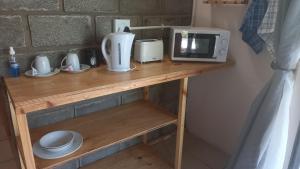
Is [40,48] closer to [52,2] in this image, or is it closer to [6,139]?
[52,2]

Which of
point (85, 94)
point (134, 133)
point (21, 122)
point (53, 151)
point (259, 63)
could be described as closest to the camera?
point (21, 122)

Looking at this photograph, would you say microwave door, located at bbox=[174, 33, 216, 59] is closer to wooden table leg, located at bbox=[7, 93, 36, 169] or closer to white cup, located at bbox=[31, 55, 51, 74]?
white cup, located at bbox=[31, 55, 51, 74]

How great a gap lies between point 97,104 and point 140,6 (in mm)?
704

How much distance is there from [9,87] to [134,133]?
0.65 m

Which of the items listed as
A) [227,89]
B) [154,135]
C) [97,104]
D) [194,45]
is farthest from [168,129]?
[194,45]

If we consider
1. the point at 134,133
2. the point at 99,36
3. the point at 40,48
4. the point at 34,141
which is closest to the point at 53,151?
the point at 34,141

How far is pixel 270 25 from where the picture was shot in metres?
1.18

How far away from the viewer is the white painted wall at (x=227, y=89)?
146cm

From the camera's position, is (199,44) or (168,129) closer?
(199,44)

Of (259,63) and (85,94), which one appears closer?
(85,94)

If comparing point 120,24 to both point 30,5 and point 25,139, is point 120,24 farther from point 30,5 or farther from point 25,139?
point 25,139

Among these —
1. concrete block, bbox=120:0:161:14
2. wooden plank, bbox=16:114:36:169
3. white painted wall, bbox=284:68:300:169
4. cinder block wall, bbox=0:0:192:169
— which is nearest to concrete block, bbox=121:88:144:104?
cinder block wall, bbox=0:0:192:169

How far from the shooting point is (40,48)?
3.88 ft

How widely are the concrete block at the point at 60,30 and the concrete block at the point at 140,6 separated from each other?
0.82 ft
